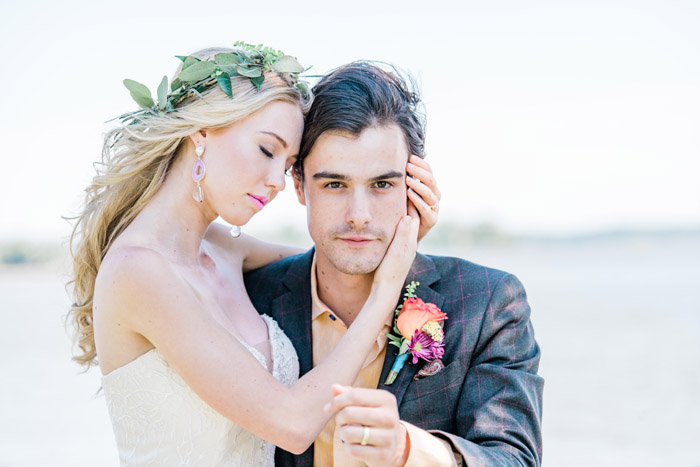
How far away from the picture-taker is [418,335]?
316 centimetres

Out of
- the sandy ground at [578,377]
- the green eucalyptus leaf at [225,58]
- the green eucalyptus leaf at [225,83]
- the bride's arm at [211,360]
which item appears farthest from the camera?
the sandy ground at [578,377]

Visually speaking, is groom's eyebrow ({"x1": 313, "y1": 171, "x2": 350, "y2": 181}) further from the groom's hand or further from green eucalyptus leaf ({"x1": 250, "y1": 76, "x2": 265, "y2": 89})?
the groom's hand

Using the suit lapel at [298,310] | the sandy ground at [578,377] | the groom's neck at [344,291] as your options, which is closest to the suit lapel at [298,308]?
the suit lapel at [298,310]

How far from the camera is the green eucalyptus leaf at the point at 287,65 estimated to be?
3.16m

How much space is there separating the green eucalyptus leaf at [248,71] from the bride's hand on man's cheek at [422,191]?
2.99ft

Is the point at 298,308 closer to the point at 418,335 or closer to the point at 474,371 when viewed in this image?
the point at 418,335

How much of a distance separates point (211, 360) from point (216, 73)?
50.9 inches

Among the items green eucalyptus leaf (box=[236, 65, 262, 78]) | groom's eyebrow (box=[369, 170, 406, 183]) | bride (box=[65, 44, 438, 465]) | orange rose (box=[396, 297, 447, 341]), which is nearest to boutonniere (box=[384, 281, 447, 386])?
orange rose (box=[396, 297, 447, 341])

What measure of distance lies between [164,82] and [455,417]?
2.06m

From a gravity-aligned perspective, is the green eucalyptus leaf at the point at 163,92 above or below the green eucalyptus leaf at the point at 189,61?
below

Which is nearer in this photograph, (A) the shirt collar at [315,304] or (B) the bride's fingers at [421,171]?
(B) the bride's fingers at [421,171]

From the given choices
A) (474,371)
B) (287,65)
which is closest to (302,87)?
(287,65)

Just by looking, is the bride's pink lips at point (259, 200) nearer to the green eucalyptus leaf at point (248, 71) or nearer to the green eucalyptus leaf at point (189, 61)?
the green eucalyptus leaf at point (248, 71)

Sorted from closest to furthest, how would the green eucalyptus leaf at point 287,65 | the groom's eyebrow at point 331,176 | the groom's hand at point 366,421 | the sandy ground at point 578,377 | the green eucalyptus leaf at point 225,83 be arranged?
the groom's hand at point 366,421, the green eucalyptus leaf at point 225,83, the green eucalyptus leaf at point 287,65, the groom's eyebrow at point 331,176, the sandy ground at point 578,377
